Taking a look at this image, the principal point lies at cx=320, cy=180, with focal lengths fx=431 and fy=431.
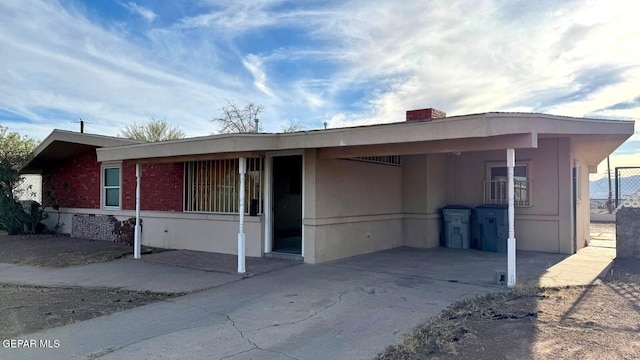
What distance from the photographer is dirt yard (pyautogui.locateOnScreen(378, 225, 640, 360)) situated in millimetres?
4320

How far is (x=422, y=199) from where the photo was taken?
11688 mm

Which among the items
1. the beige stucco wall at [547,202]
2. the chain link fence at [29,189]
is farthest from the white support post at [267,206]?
the chain link fence at [29,189]

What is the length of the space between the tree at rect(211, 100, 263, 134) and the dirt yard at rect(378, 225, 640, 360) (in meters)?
24.8

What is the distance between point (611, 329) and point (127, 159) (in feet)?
32.1

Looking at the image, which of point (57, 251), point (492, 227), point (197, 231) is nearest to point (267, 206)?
point (197, 231)

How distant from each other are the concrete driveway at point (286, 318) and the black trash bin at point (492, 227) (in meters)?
2.10

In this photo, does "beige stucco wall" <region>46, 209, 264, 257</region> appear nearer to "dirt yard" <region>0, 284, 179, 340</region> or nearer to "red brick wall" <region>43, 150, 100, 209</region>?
"red brick wall" <region>43, 150, 100, 209</region>

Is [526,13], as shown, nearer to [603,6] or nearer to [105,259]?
[603,6]

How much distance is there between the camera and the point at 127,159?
10.2 m

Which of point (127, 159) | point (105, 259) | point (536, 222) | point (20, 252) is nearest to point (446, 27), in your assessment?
point (536, 222)

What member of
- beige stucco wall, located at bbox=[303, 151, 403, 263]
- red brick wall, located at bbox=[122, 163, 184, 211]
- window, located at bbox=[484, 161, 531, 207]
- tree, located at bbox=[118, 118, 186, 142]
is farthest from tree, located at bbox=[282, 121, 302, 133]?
window, located at bbox=[484, 161, 531, 207]

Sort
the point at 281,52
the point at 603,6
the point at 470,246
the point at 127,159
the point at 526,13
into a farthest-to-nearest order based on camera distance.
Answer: the point at 281,52 → the point at 470,246 → the point at 127,159 → the point at 526,13 → the point at 603,6

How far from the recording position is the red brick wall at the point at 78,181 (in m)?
14.4

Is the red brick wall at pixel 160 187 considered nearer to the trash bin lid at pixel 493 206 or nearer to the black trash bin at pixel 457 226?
the black trash bin at pixel 457 226
